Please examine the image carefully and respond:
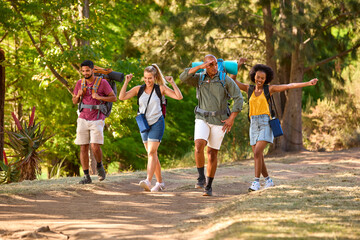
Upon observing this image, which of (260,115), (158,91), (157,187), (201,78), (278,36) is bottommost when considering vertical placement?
(157,187)

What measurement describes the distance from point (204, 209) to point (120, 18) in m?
16.6

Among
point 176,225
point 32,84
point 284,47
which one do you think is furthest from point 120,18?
point 176,225

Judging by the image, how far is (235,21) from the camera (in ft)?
62.9

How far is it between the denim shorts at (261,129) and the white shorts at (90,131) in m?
2.54

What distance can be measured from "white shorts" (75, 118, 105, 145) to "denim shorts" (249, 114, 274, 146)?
2536 millimetres

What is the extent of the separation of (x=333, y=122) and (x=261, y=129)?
49.7 ft

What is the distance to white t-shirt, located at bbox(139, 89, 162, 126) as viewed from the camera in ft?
28.4

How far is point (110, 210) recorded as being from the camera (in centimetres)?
716

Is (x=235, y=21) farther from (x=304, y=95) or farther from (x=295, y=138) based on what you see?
(x=304, y=95)

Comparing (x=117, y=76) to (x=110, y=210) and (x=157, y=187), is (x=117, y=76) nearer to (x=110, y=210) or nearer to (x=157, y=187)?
(x=157, y=187)

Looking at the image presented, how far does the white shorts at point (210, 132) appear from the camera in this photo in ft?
27.2

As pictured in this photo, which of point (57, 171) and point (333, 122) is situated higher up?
point (333, 122)

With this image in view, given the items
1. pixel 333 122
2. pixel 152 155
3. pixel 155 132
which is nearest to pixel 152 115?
pixel 155 132

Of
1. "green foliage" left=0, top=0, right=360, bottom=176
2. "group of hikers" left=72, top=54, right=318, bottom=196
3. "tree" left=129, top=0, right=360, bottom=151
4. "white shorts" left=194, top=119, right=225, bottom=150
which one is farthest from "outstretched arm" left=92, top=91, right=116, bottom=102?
"tree" left=129, top=0, right=360, bottom=151
